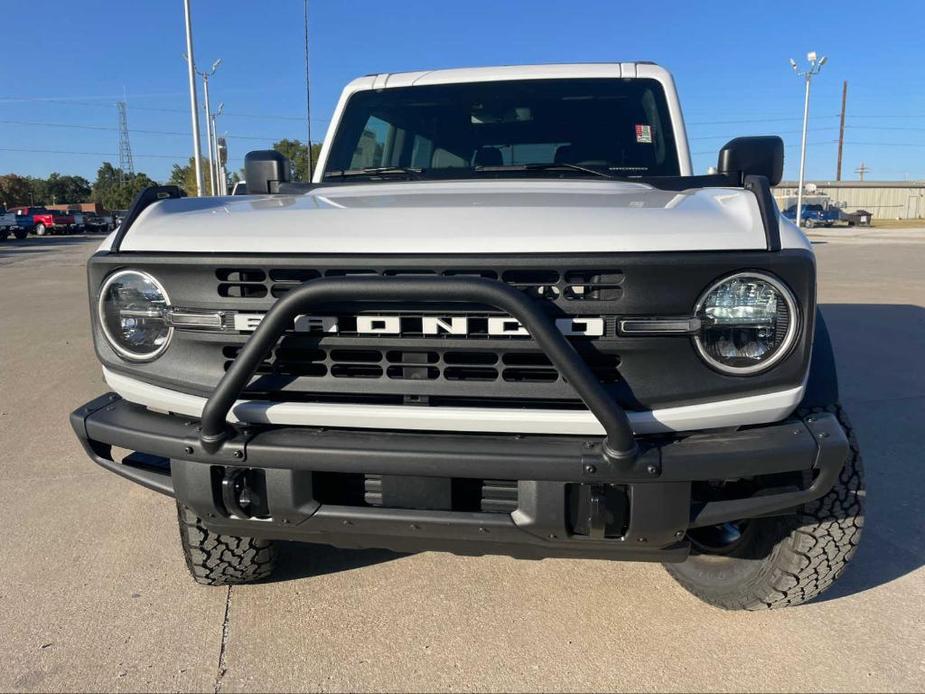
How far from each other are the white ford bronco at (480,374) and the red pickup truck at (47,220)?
141ft

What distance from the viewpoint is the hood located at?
75.2 inches

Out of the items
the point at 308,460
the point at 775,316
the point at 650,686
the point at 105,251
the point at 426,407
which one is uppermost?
the point at 105,251

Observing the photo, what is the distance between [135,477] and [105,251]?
702 millimetres

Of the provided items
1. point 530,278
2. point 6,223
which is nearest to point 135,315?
point 530,278

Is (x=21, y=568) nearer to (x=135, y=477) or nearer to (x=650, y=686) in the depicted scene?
(x=135, y=477)

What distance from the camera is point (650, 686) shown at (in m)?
2.17

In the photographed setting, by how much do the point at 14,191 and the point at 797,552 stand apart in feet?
247

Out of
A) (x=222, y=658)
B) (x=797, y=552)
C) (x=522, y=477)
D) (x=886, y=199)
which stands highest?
(x=886, y=199)

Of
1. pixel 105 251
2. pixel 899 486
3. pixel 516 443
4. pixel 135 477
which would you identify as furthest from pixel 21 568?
pixel 899 486

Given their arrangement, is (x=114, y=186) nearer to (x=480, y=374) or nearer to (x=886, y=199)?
(x=886, y=199)

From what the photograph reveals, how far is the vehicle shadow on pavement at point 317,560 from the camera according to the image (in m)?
2.84

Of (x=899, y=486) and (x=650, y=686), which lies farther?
(x=899, y=486)

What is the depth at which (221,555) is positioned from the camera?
102 inches

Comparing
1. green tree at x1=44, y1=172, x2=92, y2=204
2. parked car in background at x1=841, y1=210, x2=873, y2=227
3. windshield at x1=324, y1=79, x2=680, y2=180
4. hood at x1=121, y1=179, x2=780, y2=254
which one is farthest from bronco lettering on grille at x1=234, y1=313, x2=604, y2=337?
green tree at x1=44, y1=172, x2=92, y2=204
